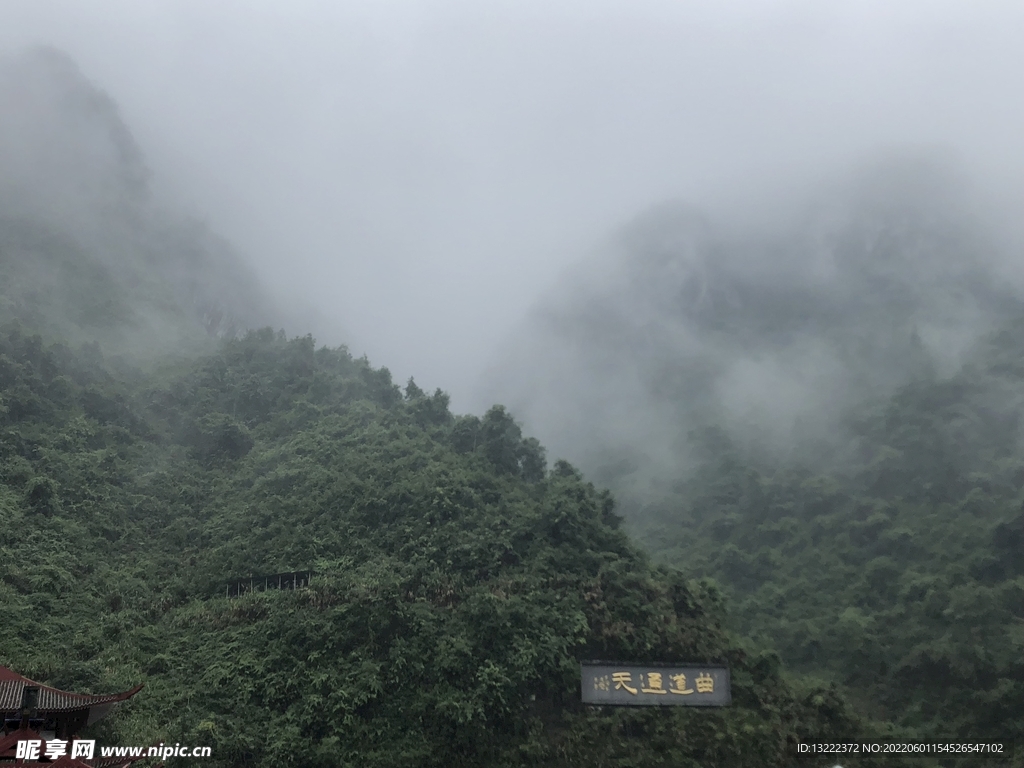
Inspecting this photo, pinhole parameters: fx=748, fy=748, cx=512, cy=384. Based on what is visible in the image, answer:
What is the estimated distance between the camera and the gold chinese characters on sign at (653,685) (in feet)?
55.7

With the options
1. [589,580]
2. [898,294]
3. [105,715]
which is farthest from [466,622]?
[898,294]

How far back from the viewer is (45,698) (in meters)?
12.8

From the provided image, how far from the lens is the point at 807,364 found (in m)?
45.0

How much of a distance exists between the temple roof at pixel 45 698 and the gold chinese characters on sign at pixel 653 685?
9.46 m

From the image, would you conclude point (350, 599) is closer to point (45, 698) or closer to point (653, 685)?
point (45, 698)

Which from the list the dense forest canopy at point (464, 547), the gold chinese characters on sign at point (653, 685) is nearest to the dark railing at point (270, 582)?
the dense forest canopy at point (464, 547)

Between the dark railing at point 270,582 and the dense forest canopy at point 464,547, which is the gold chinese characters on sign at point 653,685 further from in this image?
the dark railing at point 270,582

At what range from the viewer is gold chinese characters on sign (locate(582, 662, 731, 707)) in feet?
55.7

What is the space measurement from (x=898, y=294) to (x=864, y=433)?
52.3 ft

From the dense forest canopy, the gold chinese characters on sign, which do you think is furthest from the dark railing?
the gold chinese characters on sign

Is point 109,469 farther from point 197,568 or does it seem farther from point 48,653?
point 48,653

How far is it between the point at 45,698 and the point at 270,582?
7373 mm

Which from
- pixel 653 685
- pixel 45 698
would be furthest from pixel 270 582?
pixel 653 685

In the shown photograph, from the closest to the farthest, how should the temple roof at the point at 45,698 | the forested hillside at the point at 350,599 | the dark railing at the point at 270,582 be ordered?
the temple roof at the point at 45,698, the forested hillside at the point at 350,599, the dark railing at the point at 270,582
